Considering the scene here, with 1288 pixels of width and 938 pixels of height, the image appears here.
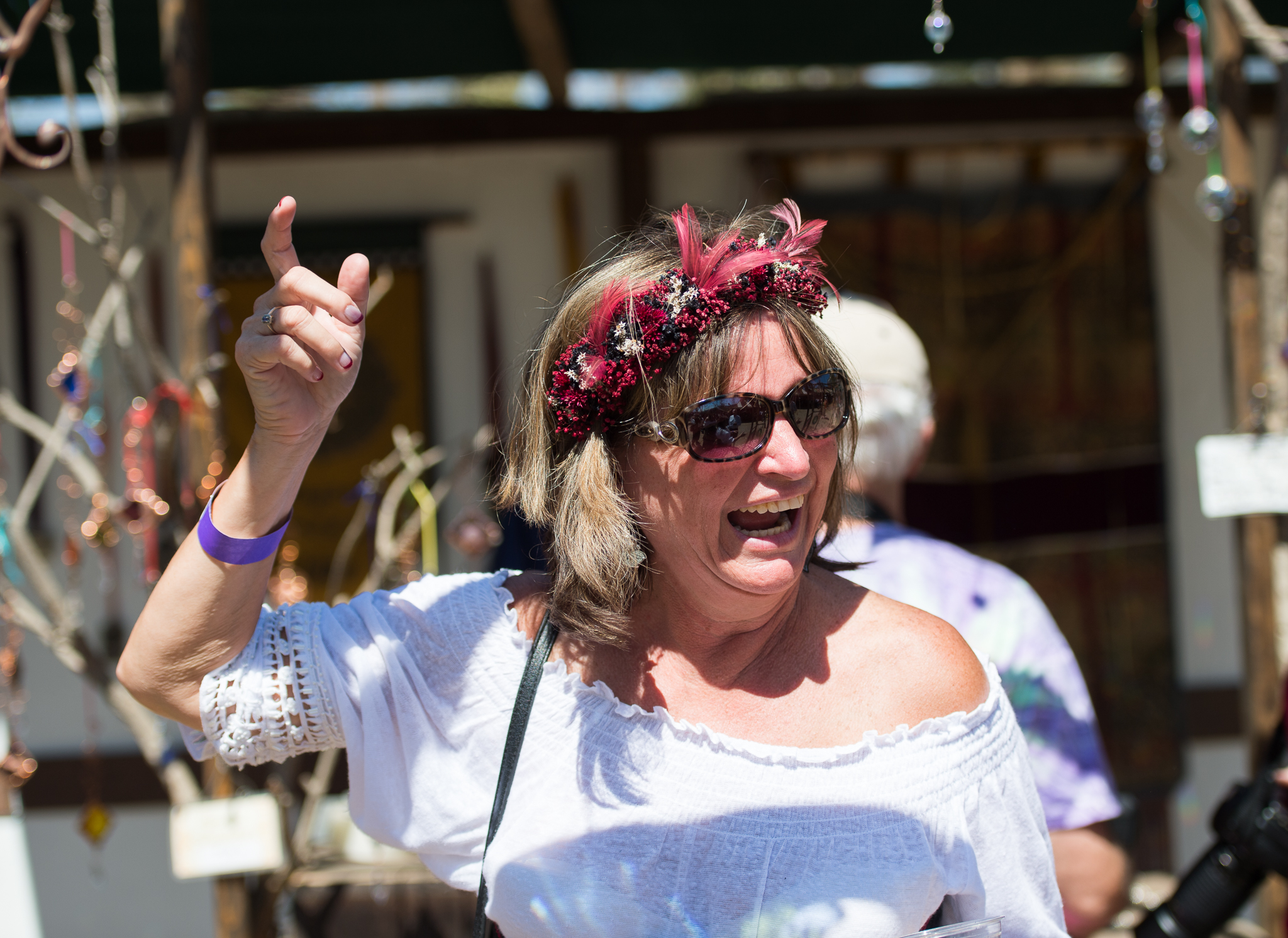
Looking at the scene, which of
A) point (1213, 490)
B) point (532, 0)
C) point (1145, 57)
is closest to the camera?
point (1213, 490)

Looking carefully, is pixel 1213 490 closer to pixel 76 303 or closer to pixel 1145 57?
pixel 1145 57

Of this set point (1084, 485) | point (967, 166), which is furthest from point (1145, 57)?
point (1084, 485)

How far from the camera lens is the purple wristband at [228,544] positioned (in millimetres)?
1238

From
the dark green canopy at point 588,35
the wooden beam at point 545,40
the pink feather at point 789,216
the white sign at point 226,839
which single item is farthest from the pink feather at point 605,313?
the dark green canopy at point 588,35

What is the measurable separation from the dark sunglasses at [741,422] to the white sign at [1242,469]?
1685mm

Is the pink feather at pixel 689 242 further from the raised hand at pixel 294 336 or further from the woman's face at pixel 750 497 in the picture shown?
the raised hand at pixel 294 336

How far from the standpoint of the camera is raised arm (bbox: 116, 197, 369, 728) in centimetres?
117

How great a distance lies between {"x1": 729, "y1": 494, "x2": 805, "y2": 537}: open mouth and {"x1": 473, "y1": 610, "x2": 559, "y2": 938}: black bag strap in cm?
29

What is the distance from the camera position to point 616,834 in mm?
1316

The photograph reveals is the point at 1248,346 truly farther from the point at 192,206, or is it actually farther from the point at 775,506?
the point at 192,206

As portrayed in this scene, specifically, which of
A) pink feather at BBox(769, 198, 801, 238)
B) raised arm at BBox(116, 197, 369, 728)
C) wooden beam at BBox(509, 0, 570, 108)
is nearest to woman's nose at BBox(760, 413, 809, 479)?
pink feather at BBox(769, 198, 801, 238)

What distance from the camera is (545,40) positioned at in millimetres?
3607

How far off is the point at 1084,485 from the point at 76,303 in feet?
13.3

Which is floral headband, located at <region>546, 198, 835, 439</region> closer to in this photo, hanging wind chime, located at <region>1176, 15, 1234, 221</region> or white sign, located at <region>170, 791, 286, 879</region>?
white sign, located at <region>170, 791, 286, 879</region>
